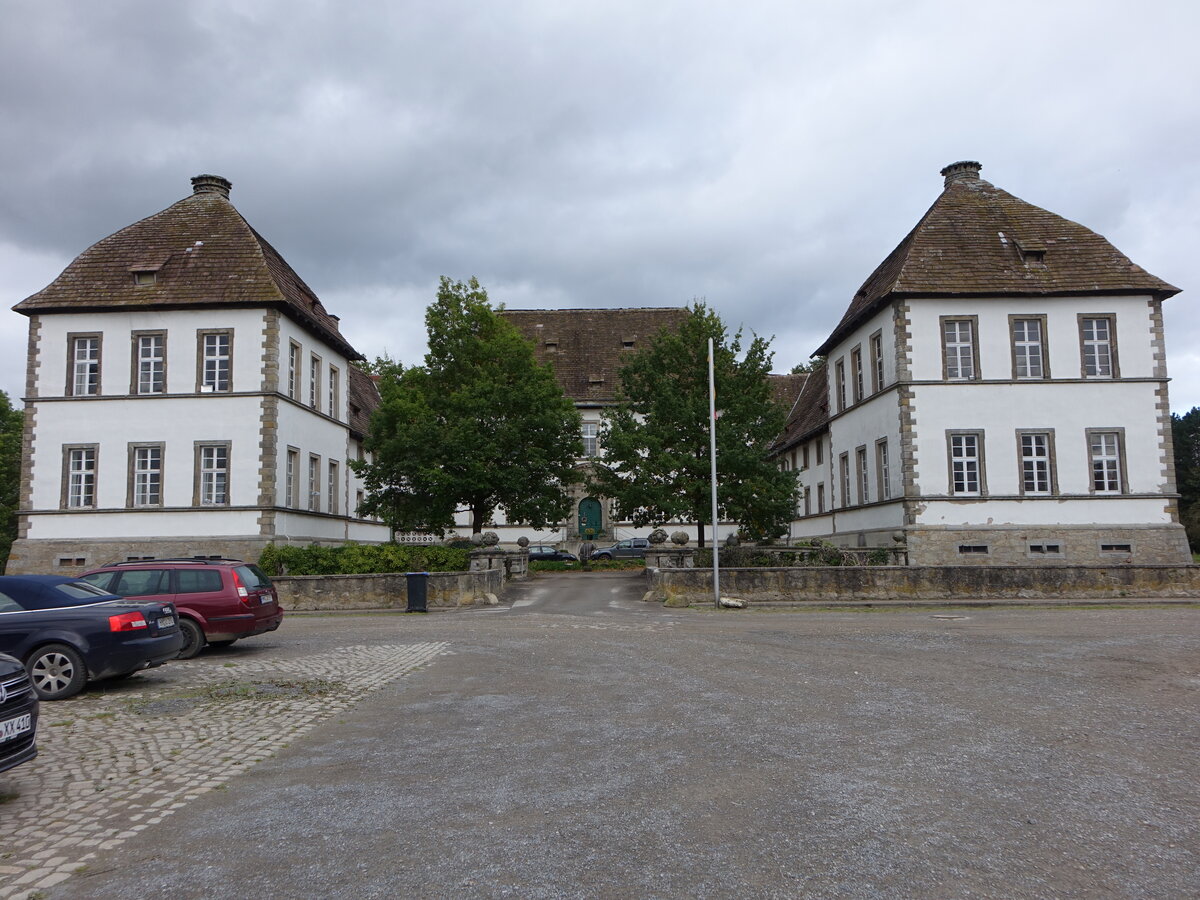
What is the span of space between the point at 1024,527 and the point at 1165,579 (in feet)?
20.4

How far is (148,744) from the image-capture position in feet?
27.3

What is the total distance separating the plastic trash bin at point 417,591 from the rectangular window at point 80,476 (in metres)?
14.0

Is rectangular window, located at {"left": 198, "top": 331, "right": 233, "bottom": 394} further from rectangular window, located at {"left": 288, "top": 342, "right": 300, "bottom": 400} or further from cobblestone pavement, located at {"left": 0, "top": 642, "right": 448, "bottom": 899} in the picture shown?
cobblestone pavement, located at {"left": 0, "top": 642, "right": 448, "bottom": 899}

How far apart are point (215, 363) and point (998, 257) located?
27001 mm

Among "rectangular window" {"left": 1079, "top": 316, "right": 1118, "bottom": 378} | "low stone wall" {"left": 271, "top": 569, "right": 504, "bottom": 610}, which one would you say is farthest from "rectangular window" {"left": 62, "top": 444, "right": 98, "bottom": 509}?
"rectangular window" {"left": 1079, "top": 316, "right": 1118, "bottom": 378}

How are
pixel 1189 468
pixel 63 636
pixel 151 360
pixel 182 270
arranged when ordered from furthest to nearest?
1. pixel 1189 468
2. pixel 182 270
3. pixel 151 360
4. pixel 63 636

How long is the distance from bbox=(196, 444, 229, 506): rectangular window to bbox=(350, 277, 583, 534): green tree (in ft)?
15.2

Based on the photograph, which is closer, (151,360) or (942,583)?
(942,583)

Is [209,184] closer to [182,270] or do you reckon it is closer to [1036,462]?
[182,270]

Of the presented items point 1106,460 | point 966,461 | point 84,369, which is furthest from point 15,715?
point 1106,460

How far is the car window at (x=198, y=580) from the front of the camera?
49.3ft

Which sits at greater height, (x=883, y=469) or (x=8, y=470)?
(x=8, y=470)

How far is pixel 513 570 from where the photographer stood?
118 feet

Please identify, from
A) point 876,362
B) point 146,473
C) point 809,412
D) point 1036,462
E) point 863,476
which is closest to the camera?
point 146,473
